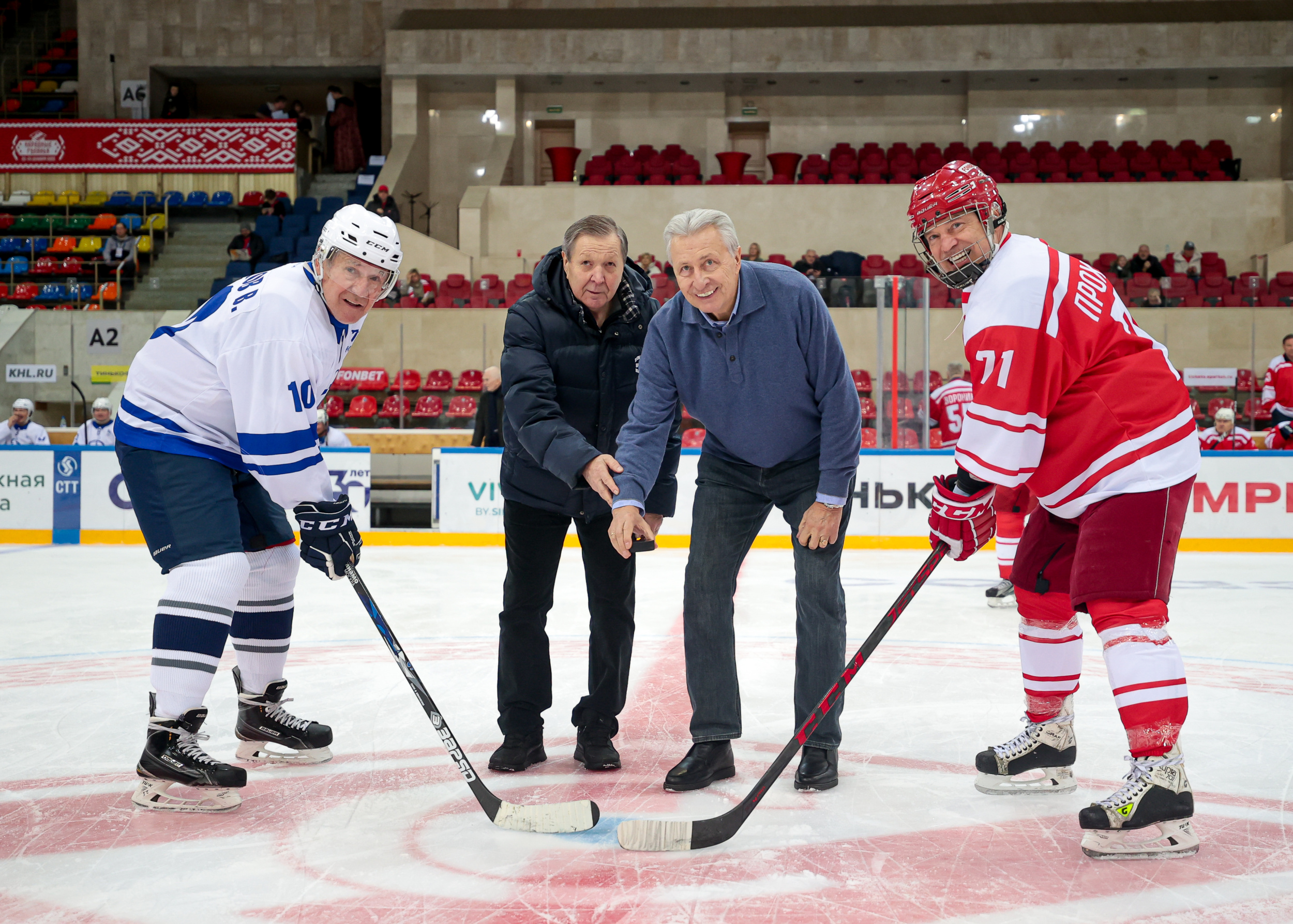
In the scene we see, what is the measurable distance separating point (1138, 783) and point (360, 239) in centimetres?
204

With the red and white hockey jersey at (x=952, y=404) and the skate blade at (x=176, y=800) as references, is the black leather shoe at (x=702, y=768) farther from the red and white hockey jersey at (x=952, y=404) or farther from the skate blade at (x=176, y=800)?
the red and white hockey jersey at (x=952, y=404)

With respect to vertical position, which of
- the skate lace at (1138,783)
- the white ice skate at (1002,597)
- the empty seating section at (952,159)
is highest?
the empty seating section at (952,159)

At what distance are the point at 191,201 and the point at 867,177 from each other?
34.3 ft

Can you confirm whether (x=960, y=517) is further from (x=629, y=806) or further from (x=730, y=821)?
(x=629, y=806)

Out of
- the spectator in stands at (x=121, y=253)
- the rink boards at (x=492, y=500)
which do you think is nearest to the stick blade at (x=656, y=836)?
the rink boards at (x=492, y=500)

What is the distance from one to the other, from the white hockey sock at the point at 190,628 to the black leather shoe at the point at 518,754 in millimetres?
735

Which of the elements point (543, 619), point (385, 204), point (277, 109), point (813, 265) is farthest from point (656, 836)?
point (277, 109)

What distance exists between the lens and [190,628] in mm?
2432

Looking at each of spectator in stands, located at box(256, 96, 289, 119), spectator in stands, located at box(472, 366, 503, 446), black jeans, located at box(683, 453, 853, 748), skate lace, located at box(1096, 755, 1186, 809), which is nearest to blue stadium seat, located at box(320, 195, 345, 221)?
spectator in stands, located at box(256, 96, 289, 119)

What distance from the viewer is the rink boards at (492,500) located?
825 centimetres

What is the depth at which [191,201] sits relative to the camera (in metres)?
16.9

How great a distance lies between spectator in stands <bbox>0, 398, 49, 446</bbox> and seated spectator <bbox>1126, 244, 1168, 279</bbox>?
40.9 feet

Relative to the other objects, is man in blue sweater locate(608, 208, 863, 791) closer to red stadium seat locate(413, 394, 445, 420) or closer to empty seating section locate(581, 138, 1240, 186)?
red stadium seat locate(413, 394, 445, 420)

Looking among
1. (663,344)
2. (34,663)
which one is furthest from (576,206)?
(663,344)
